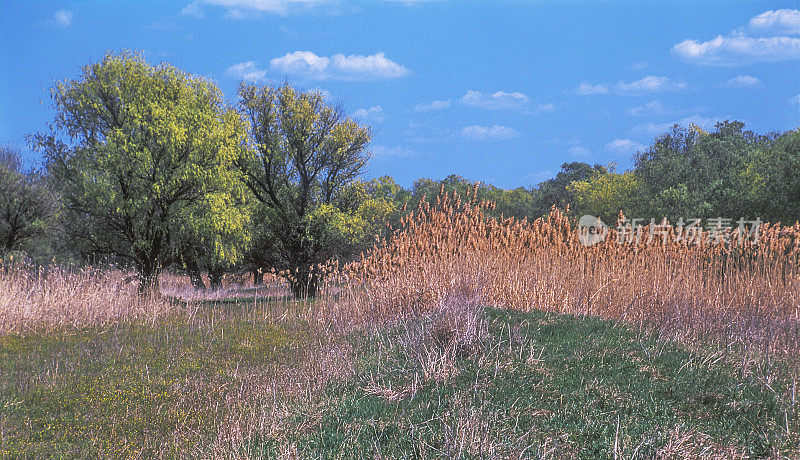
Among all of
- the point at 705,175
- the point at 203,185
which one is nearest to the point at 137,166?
the point at 203,185

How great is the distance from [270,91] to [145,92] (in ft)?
17.3

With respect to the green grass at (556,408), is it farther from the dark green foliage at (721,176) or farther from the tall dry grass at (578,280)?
the dark green foliage at (721,176)

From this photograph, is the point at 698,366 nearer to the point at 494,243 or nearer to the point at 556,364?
the point at 556,364

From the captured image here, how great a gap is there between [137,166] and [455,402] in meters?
15.7

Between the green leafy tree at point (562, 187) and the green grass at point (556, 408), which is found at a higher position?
the green leafy tree at point (562, 187)

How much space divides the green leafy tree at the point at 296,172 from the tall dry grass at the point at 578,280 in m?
10.8

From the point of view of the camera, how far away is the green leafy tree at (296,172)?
2188 cm

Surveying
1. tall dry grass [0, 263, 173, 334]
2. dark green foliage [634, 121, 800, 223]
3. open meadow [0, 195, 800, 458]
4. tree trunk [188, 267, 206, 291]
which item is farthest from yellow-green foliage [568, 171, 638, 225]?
tall dry grass [0, 263, 173, 334]

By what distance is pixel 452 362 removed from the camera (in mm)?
5660

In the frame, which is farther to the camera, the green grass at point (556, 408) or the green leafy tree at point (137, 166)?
the green leafy tree at point (137, 166)

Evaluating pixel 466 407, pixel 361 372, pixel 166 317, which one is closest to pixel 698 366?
pixel 466 407

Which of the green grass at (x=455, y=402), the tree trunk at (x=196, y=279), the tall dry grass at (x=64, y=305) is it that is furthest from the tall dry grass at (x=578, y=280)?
the tree trunk at (x=196, y=279)

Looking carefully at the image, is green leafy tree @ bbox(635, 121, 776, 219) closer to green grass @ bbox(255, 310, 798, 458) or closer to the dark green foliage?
the dark green foliage

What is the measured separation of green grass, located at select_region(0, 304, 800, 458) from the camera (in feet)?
13.6
